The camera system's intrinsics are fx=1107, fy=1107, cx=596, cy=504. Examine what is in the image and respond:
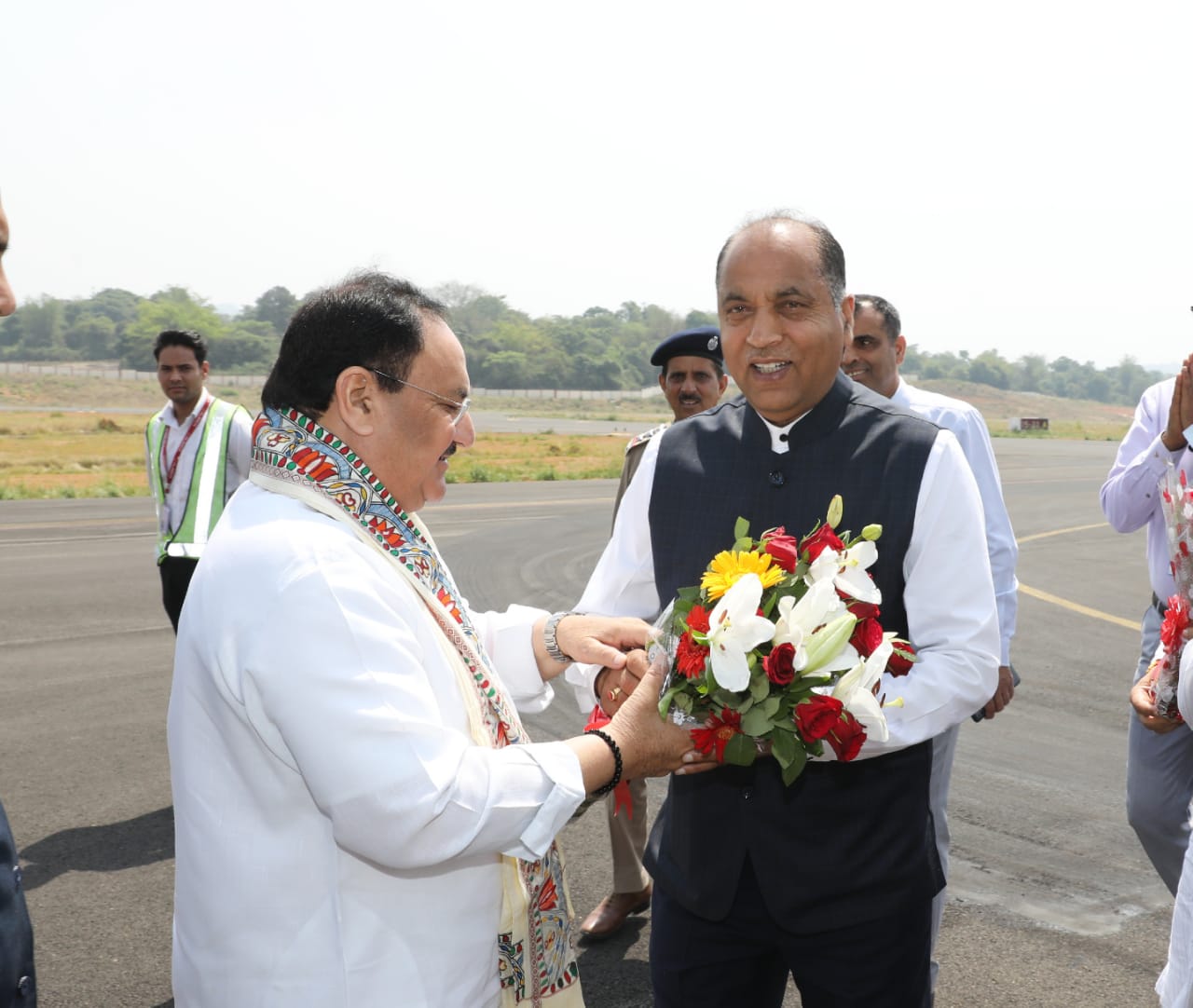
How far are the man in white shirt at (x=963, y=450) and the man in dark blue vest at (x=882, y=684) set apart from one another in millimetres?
454

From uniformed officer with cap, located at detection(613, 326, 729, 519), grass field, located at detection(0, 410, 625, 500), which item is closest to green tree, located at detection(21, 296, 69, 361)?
grass field, located at detection(0, 410, 625, 500)

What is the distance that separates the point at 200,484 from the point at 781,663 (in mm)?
5097

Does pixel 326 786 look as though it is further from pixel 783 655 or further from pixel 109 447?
pixel 109 447

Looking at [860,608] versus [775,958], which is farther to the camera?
[775,958]

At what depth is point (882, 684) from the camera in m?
2.55

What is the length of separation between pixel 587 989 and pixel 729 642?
2516 mm

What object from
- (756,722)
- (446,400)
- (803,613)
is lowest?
(756,722)

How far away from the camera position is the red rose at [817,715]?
7.19ft

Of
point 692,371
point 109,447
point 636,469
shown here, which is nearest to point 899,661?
point 636,469

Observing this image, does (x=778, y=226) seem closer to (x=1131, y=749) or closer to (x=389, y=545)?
(x=389, y=545)

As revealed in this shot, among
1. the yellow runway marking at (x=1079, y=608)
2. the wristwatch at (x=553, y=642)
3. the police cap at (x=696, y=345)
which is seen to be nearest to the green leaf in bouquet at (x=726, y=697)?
the wristwatch at (x=553, y=642)

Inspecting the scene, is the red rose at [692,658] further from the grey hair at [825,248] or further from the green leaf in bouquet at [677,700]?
the grey hair at [825,248]

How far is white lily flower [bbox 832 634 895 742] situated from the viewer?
2.21 metres

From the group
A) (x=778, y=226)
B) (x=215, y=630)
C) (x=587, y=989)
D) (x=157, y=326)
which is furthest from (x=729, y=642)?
(x=157, y=326)
